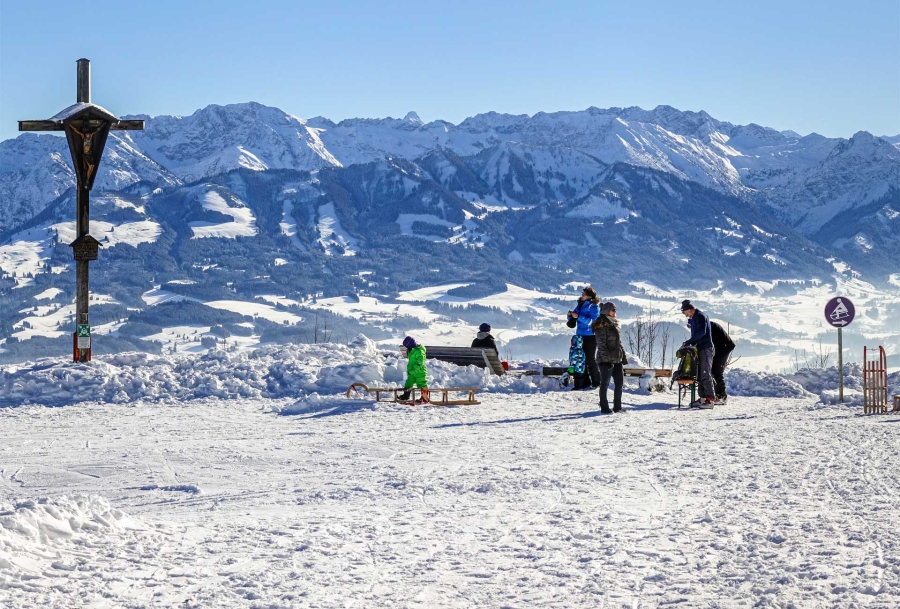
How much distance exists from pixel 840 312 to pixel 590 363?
4.31 metres

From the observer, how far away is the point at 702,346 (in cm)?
1662

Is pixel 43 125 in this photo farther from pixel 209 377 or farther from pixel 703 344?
pixel 703 344

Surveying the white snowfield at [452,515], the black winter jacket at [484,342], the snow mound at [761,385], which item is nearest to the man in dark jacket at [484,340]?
the black winter jacket at [484,342]

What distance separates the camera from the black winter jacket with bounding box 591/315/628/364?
15.7 m

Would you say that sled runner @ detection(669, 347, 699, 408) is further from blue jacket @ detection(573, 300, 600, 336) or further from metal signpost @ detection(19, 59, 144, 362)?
metal signpost @ detection(19, 59, 144, 362)

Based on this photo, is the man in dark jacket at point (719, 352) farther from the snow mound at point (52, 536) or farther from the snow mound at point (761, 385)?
the snow mound at point (52, 536)

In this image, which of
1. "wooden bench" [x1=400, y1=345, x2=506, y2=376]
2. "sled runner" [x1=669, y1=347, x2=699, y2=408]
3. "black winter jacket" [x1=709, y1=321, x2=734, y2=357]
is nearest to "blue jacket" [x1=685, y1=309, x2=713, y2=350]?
"sled runner" [x1=669, y1=347, x2=699, y2=408]

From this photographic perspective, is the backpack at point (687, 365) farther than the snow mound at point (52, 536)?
Yes

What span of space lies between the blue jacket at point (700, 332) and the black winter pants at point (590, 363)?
78.1 inches

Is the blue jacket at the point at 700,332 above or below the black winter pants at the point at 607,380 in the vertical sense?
above

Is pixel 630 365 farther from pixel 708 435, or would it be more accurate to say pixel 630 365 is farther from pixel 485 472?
pixel 485 472

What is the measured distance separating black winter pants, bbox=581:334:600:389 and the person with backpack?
1857 millimetres

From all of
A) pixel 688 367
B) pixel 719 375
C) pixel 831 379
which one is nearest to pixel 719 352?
pixel 719 375

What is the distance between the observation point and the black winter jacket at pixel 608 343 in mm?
15742
